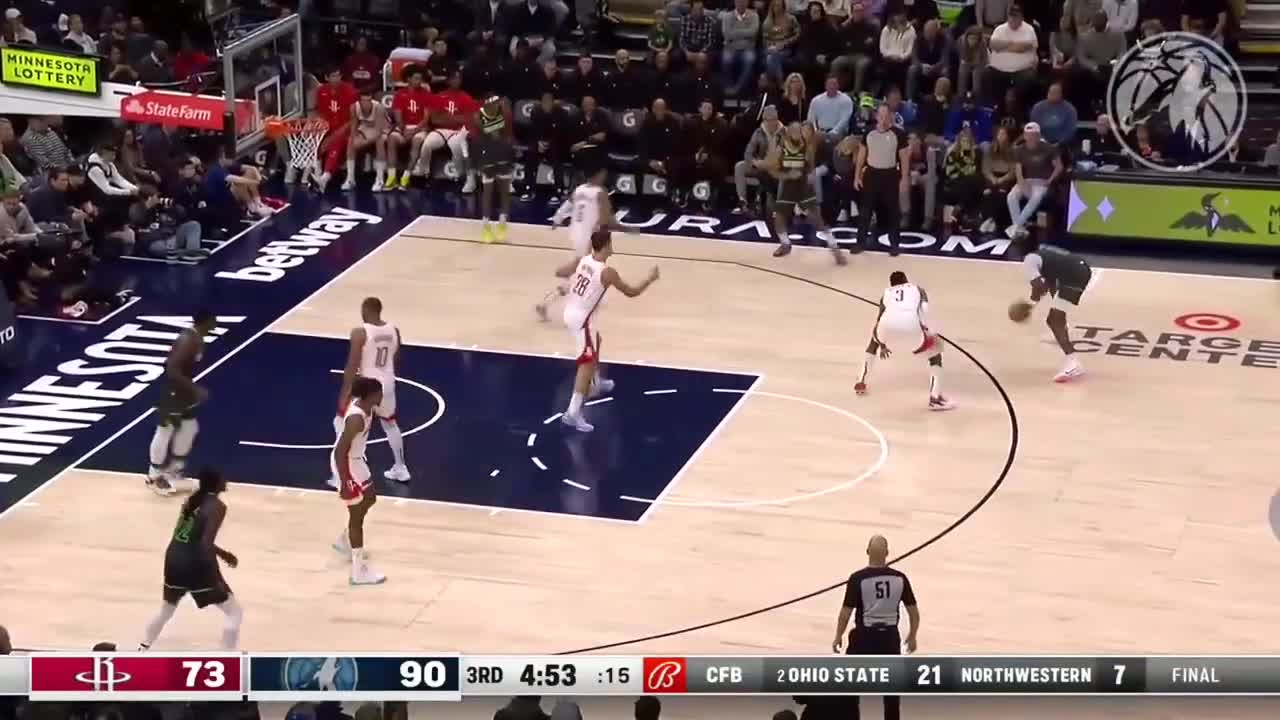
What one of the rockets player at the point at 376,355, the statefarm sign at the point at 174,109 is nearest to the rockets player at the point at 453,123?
the statefarm sign at the point at 174,109

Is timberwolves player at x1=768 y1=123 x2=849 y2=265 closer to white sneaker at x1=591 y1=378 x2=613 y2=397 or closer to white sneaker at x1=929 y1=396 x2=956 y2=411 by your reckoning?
white sneaker at x1=929 y1=396 x2=956 y2=411

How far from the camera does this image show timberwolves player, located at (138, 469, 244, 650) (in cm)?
1571

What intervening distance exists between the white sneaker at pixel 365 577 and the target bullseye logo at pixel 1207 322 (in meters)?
10.3

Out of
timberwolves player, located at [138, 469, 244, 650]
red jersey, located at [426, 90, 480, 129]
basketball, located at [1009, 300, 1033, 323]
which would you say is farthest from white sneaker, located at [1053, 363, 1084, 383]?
red jersey, located at [426, 90, 480, 129]

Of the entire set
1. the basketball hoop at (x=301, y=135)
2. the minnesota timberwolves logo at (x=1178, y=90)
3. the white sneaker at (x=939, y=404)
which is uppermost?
the minnesota timberwolves logo at (x=1178, y=90)

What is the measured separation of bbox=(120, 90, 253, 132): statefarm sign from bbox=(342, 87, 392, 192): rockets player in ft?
6.76

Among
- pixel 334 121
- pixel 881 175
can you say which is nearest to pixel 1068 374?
pixel 881 175

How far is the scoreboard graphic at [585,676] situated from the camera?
43.8 feet

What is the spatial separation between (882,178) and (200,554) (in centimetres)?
1282

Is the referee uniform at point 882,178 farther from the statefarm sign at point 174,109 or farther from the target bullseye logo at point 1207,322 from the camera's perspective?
the statefarm sign at point 174,109

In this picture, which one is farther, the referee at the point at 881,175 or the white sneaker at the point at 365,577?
the referee at the point at 881,175

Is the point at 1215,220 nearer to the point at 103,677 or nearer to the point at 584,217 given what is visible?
the point at 584,217

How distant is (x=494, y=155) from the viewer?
1065 inches

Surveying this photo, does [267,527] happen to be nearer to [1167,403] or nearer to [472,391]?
[472,391]
